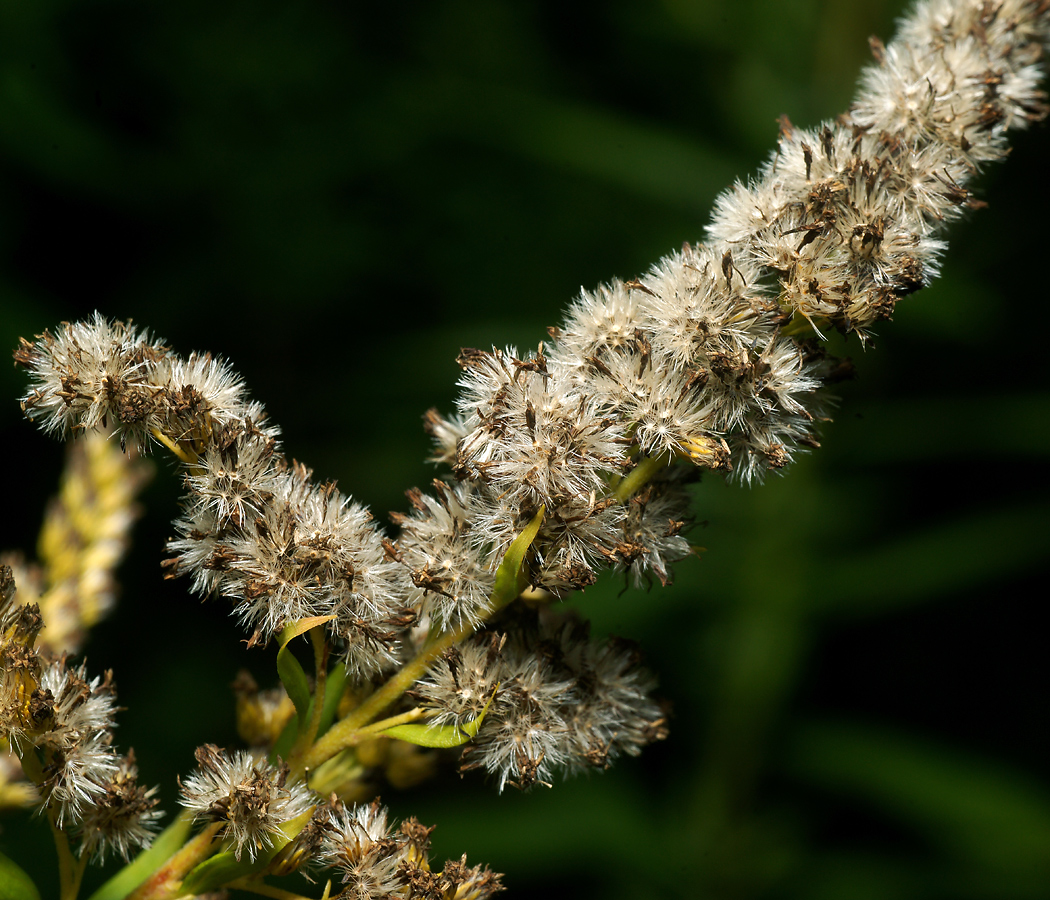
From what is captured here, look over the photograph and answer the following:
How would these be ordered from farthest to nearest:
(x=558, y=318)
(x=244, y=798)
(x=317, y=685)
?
(x=558, y=318)
(x=317, y=685)
(x=244, y=798)

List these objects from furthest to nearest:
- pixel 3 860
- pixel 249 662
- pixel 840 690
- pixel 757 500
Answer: pixel 840 690
pixel 249 662
pixel 757 500
pixel 3 860

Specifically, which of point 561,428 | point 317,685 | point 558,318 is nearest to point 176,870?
point 317,685

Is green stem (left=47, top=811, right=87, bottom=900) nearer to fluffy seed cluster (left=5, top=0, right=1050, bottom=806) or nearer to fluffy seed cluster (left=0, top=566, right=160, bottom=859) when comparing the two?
fluffy seed cluster (left=0, top=566, right=160, bottom=859)

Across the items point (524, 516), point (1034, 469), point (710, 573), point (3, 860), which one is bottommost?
point (3, 860)

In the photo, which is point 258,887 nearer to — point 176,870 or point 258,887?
point 258,887

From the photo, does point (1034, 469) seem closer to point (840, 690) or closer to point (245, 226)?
point (840, 690)

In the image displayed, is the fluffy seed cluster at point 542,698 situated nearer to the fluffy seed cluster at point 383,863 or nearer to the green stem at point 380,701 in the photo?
the green stem at point 380,701

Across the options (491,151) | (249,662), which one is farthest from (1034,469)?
(249,662)
